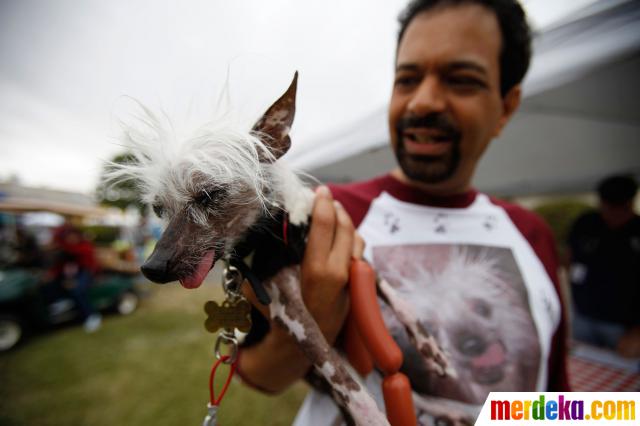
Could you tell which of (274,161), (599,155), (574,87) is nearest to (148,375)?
(274,161)

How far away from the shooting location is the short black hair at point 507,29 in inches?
39.6

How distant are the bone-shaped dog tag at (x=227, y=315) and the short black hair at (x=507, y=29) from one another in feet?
3.47

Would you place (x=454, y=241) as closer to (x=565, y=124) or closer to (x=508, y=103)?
(x=508, y=103)

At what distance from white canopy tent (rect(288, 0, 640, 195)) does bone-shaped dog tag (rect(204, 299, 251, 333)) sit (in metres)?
0.63

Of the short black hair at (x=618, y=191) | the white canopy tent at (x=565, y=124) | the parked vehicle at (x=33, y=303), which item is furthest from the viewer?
the parked vehicle at (x=33, y=303)

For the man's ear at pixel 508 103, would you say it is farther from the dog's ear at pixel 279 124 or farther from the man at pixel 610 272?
the man at pixel 610 272

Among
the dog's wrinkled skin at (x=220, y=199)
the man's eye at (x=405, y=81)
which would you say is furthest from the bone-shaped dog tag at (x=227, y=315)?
the man's eye at (x=405, y=81)

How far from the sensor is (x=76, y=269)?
458cm

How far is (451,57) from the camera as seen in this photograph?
90 cm

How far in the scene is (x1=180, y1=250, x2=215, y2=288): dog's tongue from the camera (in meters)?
0.50

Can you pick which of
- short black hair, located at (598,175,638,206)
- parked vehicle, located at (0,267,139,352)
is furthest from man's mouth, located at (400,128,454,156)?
parked vehicle, located at (0,267,139,352)

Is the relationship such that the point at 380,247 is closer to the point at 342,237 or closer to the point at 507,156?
the point at 342,237

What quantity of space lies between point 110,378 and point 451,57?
14.2 ft

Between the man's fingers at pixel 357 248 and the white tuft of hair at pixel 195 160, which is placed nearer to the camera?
the white tuft of hair at pixel 195 160
